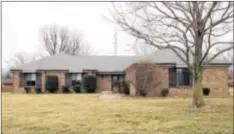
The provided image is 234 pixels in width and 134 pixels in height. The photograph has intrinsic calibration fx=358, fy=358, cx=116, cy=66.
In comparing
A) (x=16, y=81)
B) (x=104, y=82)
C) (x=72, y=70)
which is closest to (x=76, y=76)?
(x=72, y=70)

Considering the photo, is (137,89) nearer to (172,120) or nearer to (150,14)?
(150,14)

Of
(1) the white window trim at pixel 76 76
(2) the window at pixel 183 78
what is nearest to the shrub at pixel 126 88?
(2) the window at pixel 183 78

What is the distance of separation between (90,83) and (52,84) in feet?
13.0

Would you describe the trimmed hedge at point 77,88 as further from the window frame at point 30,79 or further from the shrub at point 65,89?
the window frame at point 30,79

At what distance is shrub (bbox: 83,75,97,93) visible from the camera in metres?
35.9

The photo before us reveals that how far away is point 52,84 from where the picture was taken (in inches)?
1438

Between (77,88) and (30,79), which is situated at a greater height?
(30,79)

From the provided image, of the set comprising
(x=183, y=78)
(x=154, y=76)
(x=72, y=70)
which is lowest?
(x=183, y=78)

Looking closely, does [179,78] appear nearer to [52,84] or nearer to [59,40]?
[52,84]

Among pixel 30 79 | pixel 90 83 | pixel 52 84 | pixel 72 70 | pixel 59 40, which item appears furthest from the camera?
pixel 59 40

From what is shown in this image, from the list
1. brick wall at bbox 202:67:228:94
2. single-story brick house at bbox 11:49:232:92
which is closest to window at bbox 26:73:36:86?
single-story brick house at bbox 11:49:232:92

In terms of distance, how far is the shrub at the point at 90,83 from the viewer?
118ft

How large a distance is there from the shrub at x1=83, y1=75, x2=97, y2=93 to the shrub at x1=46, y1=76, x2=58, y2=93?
3063 millimetres

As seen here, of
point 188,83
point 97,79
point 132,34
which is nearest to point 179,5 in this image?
point 132,34
